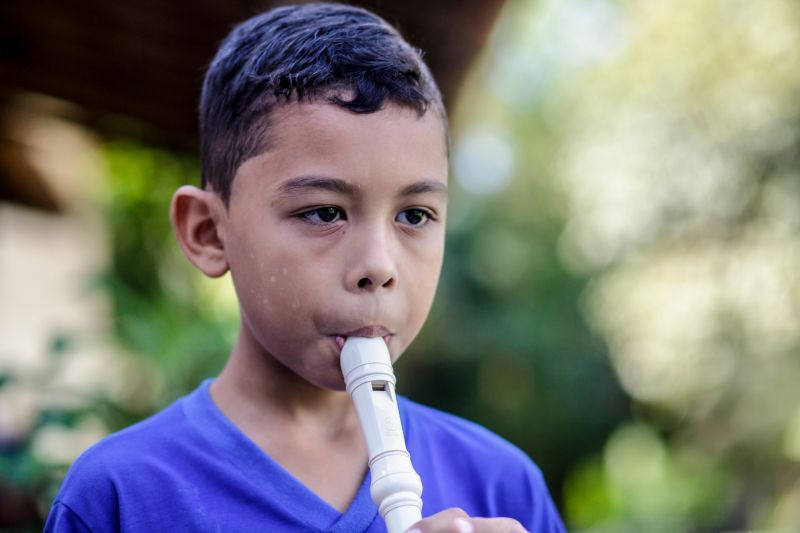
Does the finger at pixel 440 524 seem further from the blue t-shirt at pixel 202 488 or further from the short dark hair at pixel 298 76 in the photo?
the short dark hair at pixel 298 76

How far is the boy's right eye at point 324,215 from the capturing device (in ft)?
3.91

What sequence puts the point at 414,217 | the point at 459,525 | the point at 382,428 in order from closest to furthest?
the point at 459,525 → the point at 382,428 → the point at 414,217

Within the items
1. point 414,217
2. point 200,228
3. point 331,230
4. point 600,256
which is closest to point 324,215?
point 331,230

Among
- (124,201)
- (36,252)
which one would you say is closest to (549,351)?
(124,201)

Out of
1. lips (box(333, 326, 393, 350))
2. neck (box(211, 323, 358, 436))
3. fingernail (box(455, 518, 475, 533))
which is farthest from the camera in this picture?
neck (box(211, 323, 358, 436))

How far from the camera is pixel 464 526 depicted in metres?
0.98

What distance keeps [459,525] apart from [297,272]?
396 mm

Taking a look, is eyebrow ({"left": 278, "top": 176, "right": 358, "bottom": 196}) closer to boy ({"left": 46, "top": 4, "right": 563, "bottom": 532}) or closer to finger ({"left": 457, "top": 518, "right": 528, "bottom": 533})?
boy ({"left": 46, "top": 4, "right": 563, "bottom": 532})

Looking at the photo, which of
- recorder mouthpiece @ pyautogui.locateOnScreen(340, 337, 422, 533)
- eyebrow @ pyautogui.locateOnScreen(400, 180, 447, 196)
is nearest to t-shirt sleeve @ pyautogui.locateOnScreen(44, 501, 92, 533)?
recorder mouthpiece @ pyautogui.locateOnScreen(340, 337, 422, 533)

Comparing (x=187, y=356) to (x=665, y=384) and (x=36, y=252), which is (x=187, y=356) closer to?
(x=665, y=384)

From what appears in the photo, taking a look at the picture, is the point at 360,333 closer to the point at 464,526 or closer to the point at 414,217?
the point at 414,217

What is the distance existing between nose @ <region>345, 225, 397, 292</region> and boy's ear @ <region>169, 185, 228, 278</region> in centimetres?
26

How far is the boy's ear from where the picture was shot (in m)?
1.35

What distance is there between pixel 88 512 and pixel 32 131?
6209 millimetres
